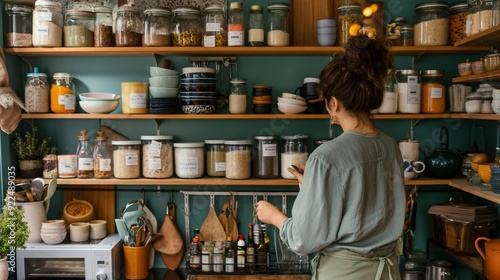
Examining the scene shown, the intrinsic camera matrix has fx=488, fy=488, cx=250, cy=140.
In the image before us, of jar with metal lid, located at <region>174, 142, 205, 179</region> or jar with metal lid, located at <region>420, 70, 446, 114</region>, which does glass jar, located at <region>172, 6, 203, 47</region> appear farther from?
jar with metal lid, located at <region>420, 70, 446, 114</region>

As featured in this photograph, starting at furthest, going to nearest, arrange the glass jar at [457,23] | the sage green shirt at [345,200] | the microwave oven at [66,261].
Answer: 1. the glass jar at [457,23]
2. the microwave oven at [66,261]
3. the sage green shirt at [345,200]

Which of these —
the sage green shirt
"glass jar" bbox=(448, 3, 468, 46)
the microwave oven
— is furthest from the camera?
"glass jar" bbox=(448, 3, 468, 46)

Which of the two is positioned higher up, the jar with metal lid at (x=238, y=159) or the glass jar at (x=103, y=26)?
the glass jar at (x=103, y=26)

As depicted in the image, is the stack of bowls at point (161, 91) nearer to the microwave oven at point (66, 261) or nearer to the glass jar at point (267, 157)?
the glass jar at point (267, 157)

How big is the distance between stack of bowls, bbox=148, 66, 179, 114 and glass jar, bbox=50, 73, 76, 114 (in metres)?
0.44

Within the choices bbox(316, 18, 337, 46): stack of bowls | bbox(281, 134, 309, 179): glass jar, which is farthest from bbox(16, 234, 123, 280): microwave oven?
bbox(316, 18, 337, 46): stack of bowls

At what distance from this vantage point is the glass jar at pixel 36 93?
8.43 ft

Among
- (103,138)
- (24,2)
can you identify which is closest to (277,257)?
(103,138)

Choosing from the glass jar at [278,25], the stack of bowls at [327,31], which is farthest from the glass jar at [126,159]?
the stack of bowls at [327,31]

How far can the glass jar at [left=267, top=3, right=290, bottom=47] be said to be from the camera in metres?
2.51

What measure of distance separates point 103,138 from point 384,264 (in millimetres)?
1650

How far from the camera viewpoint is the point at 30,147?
2.60 metres

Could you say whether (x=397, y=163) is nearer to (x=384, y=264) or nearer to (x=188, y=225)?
(x=384, y=264)

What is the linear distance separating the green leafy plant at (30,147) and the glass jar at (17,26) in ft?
1.57
